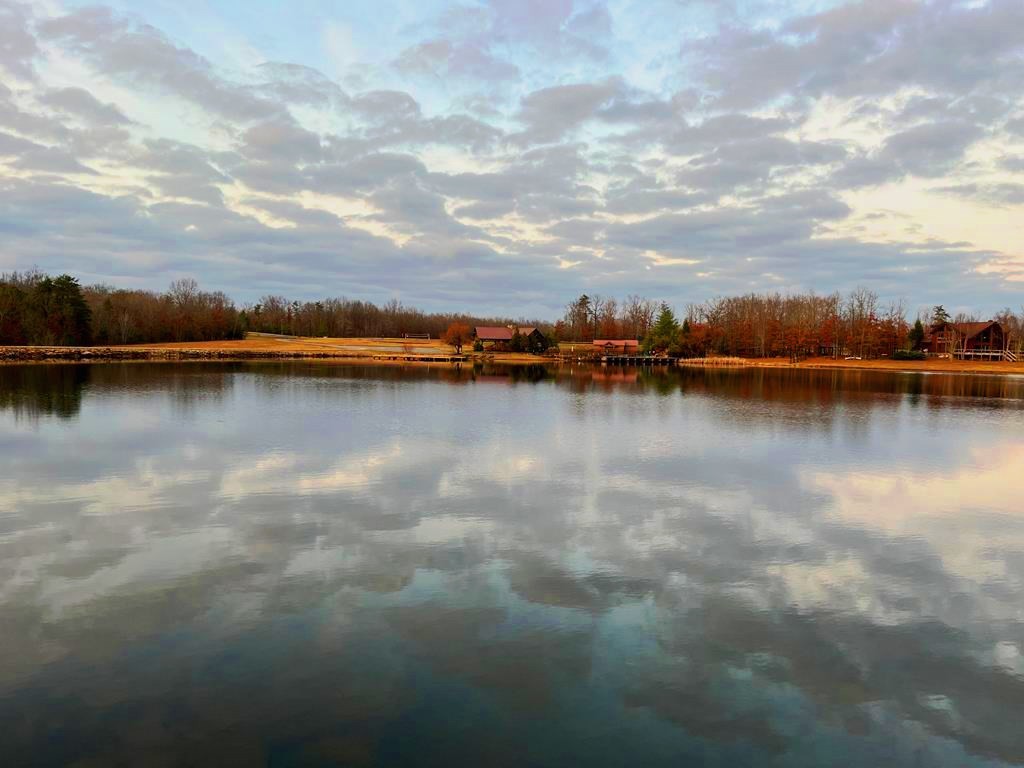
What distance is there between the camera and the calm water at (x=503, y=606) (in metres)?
6.20

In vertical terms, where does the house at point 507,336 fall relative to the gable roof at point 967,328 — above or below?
below

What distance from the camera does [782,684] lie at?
714 cm

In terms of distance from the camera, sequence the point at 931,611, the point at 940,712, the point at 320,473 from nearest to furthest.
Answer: the point at 940,712 → the point at 931,611 → the point at 320,473

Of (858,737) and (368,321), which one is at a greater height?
(368,321)

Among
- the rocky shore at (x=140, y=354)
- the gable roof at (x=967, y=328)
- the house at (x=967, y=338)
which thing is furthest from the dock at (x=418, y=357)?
the gable roof at (x=967, y=328)

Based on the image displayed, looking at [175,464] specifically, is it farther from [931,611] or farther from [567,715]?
[931,611]

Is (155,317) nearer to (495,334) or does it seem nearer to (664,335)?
(495,334)

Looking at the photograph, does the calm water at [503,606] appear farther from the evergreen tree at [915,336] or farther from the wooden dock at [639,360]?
the evergreen tree at [915,336]

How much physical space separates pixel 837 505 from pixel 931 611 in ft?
20.3

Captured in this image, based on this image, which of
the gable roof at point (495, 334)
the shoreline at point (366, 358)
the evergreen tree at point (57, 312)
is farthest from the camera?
the gable roof at point (495, 334)

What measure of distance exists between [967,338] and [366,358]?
9432cm

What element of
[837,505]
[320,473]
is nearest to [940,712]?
[837,505]

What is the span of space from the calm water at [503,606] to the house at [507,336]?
85664 millimetres

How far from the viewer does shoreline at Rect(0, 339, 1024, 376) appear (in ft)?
249
